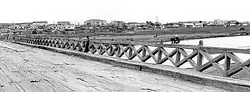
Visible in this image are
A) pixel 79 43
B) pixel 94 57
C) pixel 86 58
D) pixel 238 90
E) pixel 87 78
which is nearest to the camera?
pixel 238 90

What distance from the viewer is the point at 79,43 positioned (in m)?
22.2

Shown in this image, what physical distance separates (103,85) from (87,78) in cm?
144

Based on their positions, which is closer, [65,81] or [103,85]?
[103,85]

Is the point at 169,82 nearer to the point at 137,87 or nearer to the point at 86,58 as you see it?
the point at 137,87

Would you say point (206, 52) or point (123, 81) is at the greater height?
point (206, 52)

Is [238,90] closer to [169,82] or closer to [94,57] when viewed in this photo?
[169,82]

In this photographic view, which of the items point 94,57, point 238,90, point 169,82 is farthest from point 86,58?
point 238,90

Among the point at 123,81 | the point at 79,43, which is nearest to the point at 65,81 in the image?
the point at 123,81

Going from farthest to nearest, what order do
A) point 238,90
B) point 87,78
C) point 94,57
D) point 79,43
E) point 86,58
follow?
point 79,43
point 86,58
point 94,57
point 87,78
point 238,90

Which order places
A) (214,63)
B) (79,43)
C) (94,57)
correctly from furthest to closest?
(79,43), (94,57), (214,63)

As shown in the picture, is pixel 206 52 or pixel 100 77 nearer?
pixel 206 52

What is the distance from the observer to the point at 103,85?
8609 millimetres

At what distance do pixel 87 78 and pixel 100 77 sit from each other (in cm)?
41

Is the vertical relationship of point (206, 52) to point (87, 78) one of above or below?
above
